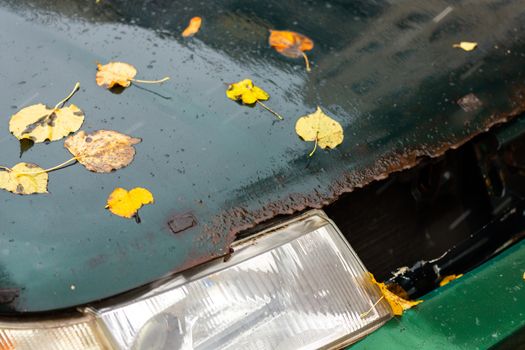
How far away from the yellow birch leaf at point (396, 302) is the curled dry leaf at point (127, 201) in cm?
60

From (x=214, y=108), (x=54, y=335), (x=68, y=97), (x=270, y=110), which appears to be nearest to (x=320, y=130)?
(x=270, y=110)

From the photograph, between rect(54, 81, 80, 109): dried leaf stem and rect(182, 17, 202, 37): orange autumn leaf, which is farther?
rect(182, 17, 202, 37): orange autumn leaf

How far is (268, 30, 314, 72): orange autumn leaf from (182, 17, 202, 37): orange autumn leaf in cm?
22

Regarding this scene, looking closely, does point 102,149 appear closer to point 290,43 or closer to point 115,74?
point 115,74

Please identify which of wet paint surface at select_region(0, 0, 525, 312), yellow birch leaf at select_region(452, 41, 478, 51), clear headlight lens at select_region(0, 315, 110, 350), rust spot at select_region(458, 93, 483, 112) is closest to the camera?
clear headlight lens at select_region(0, 315, 110, 350)

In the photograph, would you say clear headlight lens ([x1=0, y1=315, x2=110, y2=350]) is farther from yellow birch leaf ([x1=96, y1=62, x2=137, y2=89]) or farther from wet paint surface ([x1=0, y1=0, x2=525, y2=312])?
yellow birch leaf ([x1=96, y1=62, x2=137, y2=89])

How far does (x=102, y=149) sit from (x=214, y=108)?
0.33 m

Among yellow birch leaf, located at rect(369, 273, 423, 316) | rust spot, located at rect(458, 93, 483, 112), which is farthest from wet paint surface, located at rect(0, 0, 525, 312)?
yellow birch leaf, located at rect(369, 273, 423, 316)

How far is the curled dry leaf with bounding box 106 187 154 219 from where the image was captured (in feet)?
5.43

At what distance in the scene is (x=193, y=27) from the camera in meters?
2.11

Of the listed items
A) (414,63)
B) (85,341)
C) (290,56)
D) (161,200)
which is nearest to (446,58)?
(414,63)

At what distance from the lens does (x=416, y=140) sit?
6.35 ft

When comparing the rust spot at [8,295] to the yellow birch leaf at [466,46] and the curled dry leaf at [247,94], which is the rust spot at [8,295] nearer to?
the curled dry leaf at [247,94]

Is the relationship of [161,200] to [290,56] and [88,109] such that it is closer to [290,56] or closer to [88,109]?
[88,109]
